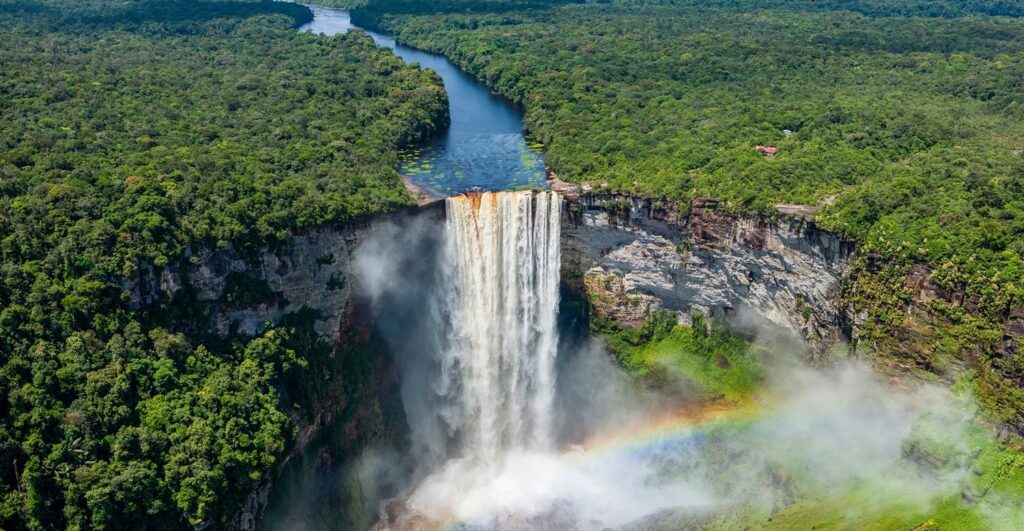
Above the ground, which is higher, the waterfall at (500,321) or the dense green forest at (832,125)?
the dense green forest at (832,125)

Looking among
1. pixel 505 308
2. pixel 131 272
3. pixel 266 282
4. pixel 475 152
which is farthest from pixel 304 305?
pixel 475 152

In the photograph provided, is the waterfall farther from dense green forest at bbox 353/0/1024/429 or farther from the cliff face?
dense green forest at bbox 353/0/1024/429

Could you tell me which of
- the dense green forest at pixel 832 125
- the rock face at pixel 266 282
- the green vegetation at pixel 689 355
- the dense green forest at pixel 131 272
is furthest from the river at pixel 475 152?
the green vegetation at pixel 689 355

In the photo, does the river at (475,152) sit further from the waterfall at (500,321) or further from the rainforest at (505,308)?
the waterfall at (500,321)

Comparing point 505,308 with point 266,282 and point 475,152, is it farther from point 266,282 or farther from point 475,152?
point 475,152

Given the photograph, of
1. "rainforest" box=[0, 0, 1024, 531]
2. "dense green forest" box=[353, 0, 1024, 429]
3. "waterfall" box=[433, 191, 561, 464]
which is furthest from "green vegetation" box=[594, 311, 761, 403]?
"dense green forest" box=[353, 0, 1024, 429]

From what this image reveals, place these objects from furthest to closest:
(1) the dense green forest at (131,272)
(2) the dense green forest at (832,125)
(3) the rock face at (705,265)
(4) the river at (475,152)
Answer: (4) the river at (475,152), (3) the rock face at (705,265), (2) the dense green forest at (832,125), (1) the dense green forest at (131,272)

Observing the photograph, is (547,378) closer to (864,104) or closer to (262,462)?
(262,462)

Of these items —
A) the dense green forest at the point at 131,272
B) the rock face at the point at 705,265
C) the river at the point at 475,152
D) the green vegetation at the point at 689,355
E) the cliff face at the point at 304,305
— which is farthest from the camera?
the river at the point at 475,152
